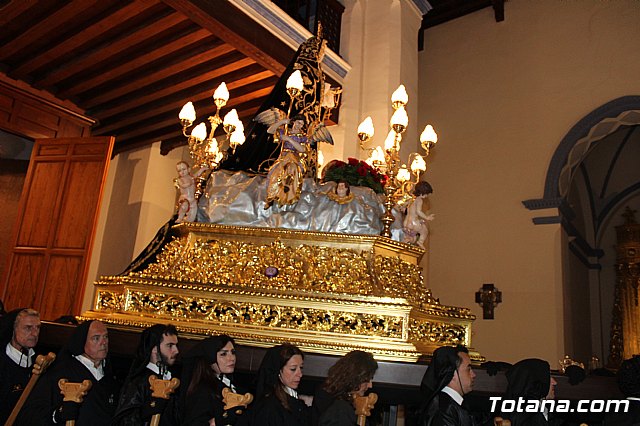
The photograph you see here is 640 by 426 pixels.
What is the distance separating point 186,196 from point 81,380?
6.22ft

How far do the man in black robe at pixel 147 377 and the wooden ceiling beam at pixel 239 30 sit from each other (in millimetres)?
3817

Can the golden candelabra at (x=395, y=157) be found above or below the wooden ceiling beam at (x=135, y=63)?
below

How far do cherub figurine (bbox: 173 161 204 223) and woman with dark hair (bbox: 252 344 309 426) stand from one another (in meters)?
1.87

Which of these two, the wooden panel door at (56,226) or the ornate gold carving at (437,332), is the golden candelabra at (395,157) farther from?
the wooden panel door at (56,226)

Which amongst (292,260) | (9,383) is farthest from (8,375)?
(292,260)

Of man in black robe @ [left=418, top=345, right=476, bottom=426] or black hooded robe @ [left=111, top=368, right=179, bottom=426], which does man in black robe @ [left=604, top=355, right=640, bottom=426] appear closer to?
man in black robe @ [left=418, top=345, right=476, bottom=426]

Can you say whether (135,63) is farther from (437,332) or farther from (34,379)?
(437,332)

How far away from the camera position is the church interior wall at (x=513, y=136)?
27.9 feet

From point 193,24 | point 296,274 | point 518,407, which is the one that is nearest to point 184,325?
point 296,274

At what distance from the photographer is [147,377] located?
311 centimetres

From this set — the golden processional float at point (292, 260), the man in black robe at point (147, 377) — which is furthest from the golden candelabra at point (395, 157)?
the man in black robe at point (147, 377)

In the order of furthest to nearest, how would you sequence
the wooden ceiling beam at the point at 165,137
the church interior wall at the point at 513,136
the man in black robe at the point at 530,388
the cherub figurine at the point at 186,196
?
the wooden ceiling beam at the point at 165,137
the church interior wall at the point at 513,136
the cherub figurine at the point at 186,196
the man in black robe at the point at 530,388

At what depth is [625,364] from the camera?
3502mm

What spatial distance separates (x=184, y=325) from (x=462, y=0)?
8.51 meters
